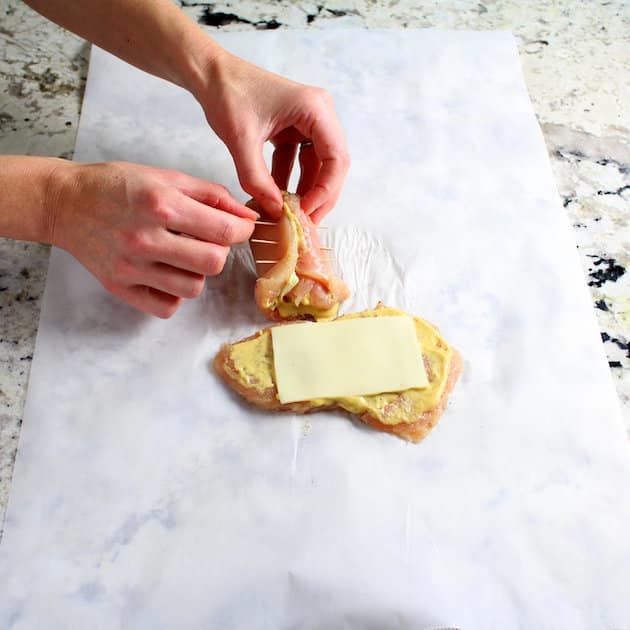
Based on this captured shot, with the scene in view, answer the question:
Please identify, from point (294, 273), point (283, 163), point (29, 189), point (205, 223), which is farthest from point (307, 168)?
point (29, 189)

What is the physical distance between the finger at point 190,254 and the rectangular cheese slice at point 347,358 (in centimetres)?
22

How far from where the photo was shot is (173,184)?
142 centimetres

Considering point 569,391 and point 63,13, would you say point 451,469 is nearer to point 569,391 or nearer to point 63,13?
point 569,391

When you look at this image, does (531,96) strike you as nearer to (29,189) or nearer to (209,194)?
(209,194)

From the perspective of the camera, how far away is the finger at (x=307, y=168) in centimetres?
174

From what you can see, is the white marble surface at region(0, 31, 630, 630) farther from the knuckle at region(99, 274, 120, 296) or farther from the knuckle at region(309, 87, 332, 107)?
the knuckle at region(309, 87, 332, 107)

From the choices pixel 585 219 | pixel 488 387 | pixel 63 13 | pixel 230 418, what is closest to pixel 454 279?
pixel 488 387

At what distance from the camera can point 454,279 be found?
1713 mm

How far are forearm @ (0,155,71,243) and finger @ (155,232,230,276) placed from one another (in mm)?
287

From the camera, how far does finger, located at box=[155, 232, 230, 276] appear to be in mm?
1406

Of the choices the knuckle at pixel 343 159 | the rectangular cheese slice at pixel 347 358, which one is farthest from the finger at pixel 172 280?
the knuckle at pixel 343 159

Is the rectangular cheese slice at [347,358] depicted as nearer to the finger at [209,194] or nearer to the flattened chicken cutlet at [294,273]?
the flattened chicken cutlet at [294,273]

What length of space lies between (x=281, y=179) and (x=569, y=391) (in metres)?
0.89

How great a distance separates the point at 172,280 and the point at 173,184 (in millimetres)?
207
